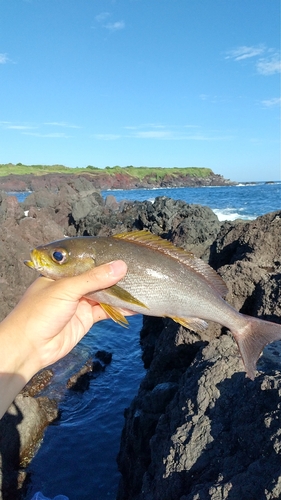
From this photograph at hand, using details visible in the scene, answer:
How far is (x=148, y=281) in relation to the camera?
348cm

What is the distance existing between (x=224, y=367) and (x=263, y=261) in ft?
13.9

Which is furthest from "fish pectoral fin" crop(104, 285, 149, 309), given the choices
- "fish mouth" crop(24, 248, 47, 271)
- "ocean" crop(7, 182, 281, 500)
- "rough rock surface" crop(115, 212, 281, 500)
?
"ocean" crop(7, 182, 281, 500)

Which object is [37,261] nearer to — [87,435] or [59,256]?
[59,256]

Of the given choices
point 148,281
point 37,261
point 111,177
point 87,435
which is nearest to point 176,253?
point 148,281

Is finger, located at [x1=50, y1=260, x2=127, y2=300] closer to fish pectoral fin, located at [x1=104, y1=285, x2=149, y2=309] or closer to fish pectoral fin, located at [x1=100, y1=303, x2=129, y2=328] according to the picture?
fish pectoral fin, located at [x1=104, y1=285, x2=149, y2=309]

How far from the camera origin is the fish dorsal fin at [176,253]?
3.58m

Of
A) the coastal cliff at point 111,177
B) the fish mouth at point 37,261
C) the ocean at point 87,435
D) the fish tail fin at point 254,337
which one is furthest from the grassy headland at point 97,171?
the fish tail fin at point 254,337

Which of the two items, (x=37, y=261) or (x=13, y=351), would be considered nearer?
(x=13, y=351)

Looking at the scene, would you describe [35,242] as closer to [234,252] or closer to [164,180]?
[234,252]

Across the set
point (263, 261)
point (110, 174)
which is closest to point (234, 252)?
point (263, 261)

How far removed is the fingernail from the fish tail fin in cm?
117

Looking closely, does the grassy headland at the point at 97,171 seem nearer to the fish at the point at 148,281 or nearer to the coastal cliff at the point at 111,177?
the coastal cliff at the point at 111,177

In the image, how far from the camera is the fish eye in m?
3.42

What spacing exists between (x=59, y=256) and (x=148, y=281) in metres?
0.83
